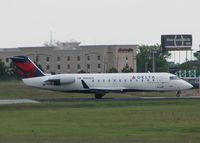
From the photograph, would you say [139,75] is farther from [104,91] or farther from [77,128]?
[77,128]

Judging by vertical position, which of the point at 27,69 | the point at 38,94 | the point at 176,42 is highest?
the point at 176,42

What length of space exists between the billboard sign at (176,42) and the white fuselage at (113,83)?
4509 centimetres

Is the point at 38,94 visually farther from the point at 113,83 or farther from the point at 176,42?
the point at 176,42

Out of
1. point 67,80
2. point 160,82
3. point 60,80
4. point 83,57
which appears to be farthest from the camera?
point 83,57

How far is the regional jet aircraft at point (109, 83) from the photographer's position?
7569 centimetres

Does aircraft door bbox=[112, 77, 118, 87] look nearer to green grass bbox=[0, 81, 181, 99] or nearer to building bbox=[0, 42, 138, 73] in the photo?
green grass bbox=[0, 81, 181, 99]

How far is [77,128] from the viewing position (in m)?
33.7

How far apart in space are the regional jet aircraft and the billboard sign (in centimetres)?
4485

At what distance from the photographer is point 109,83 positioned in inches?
3022

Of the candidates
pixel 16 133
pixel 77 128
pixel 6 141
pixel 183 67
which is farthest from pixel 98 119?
pixel 183 67

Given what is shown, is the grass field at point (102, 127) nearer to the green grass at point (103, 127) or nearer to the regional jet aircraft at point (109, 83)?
the green grass at point (103, 127)

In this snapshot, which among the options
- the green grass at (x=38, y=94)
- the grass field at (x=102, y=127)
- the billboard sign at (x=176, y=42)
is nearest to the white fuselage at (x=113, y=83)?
the green grass at (x=38, y=94)

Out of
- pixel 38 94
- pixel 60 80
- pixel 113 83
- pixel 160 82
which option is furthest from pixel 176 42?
pixel 60 80

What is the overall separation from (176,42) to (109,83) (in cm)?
4773
